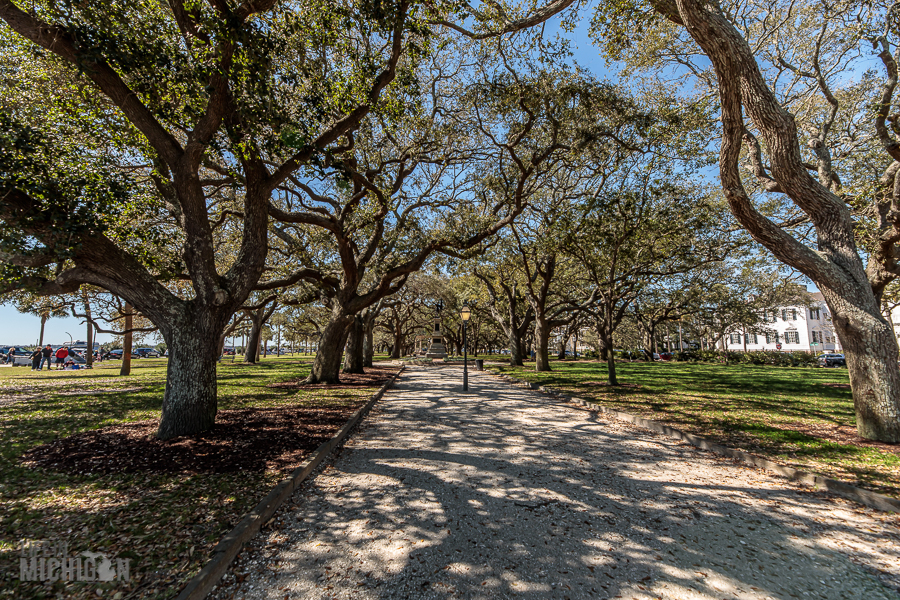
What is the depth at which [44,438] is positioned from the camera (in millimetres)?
5586

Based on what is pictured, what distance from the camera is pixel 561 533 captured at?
10.5 feet

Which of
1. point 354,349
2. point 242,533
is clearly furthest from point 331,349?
point 242,533

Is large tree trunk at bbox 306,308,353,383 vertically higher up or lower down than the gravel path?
higher up

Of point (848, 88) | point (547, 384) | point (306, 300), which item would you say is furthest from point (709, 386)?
point (306, 300)

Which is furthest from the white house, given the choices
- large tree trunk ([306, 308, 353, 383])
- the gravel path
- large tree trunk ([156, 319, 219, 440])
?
large tree trunk ([156, 319, 219, 440])

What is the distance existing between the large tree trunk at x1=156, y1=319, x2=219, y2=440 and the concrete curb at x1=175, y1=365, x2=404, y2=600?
7.34 feet

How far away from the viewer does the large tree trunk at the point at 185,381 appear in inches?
222

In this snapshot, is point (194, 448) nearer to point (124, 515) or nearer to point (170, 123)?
point (124, 515)

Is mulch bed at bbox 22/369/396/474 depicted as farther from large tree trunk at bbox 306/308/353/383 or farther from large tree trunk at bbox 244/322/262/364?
large tree trunk at bbox 244/322/262/364

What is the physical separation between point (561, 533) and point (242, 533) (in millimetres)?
2703

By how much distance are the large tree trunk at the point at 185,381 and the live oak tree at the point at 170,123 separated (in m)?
0.02

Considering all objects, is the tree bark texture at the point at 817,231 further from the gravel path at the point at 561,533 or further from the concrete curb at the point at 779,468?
the gravel path at the point at 561,533

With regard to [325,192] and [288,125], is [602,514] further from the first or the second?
[325,192]

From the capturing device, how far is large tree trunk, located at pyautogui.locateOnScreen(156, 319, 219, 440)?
5.64m
